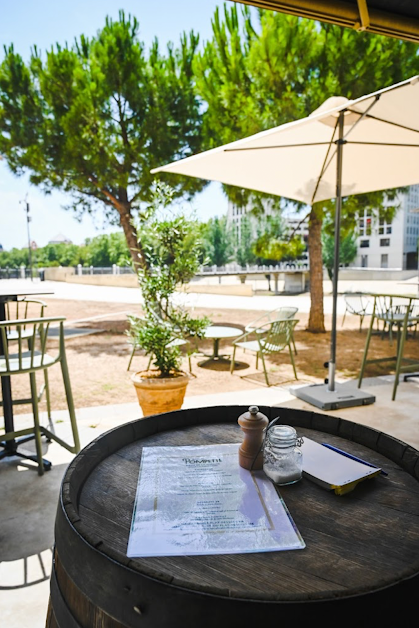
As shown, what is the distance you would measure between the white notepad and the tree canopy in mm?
7482

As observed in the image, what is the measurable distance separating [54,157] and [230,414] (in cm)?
874

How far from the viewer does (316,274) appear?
802 cm

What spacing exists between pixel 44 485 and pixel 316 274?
21.7 feet

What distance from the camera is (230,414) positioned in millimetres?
1547

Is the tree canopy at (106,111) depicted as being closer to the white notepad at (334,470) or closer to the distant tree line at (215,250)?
the distant tree line at (215,250)

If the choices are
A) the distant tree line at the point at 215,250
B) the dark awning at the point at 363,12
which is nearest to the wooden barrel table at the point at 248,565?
the dark awning at the point at 363,12

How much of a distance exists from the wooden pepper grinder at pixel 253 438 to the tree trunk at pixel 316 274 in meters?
6.90

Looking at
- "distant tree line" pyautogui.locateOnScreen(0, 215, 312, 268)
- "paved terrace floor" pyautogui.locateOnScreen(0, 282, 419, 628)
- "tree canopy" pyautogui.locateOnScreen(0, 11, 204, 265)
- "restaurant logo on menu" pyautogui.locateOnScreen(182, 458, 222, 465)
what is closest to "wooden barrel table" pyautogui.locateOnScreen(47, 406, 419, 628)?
"restaurant logo on menu" pyautogui.locateOnScreen(182, 458, 222, 465)

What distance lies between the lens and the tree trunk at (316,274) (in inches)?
305

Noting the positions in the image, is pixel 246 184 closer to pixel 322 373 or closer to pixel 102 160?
pixel 322 373

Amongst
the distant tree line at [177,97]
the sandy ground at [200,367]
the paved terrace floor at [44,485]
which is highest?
the distant tree line at [177,97]

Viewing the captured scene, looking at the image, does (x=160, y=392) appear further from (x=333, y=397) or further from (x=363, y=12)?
(x=363, y=12)

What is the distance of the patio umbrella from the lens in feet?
10.5

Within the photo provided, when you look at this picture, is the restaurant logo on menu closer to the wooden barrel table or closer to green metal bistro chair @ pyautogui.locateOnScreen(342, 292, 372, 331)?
the wooden barrel table
